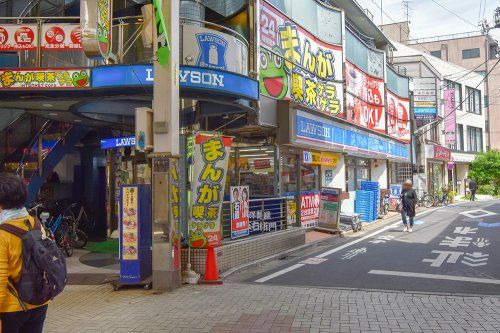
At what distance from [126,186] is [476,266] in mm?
7280

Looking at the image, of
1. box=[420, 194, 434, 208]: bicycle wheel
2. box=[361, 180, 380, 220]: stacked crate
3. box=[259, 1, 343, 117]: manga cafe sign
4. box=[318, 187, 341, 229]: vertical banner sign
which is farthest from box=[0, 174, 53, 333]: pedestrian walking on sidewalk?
box=[420, 194, 434, 208]: bicycle wheel

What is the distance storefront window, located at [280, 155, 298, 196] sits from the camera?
14820 mm

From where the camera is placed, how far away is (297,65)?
49.9 ft

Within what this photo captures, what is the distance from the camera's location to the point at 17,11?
500 inches

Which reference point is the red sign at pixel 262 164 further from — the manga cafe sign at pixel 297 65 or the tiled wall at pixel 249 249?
the tiled wall at pixel 249 249

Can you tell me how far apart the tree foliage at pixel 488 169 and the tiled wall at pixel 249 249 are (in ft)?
115

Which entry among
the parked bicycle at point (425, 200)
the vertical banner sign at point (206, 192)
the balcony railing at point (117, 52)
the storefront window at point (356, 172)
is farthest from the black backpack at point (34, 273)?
the parked bicycle at point (425, 200)

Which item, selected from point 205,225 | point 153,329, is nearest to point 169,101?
point 205,225

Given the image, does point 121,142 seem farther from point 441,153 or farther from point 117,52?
point 441,153

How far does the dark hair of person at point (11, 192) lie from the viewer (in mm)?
3217

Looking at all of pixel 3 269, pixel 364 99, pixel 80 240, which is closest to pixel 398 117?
pixel 364 99

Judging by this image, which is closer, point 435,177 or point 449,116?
point 435,177

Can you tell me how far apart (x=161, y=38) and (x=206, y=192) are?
111 inches

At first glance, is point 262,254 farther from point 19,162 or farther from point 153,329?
point 19,162
